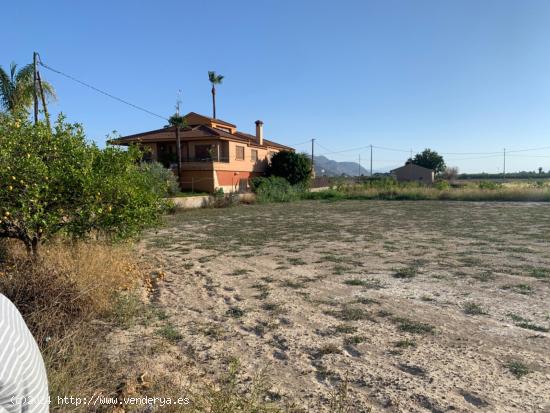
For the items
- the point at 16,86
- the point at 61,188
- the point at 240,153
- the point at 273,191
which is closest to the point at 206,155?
the point at 240,153

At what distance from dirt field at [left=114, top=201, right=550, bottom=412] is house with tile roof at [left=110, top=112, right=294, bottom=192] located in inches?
808

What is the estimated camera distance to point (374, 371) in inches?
139

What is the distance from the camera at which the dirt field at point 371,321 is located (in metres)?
3.25

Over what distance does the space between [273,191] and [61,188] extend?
24860 millimetres

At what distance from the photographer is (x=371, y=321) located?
4.79 meters

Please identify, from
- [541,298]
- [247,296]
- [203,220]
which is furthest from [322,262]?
[203,220]

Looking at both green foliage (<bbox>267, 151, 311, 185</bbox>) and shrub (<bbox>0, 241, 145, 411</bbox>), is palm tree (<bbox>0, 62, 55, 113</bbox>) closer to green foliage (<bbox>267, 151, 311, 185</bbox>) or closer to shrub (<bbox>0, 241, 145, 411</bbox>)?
shrub (<bbox>0, 241, 145, 411</bbox>)

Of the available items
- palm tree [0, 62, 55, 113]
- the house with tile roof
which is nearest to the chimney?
the house with tile roof

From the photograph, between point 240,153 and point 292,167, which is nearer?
point 240,153

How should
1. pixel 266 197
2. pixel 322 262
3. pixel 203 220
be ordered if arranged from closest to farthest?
pixel 322 262 → pixel 203 220 → pixel 266 197

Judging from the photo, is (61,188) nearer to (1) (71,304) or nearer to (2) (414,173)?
(1) (71,304)

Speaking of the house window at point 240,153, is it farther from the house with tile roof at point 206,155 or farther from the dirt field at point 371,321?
the dirt field at point 371,321

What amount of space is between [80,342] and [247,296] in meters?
2.65

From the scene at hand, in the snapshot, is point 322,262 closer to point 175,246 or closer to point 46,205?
point 175,246
